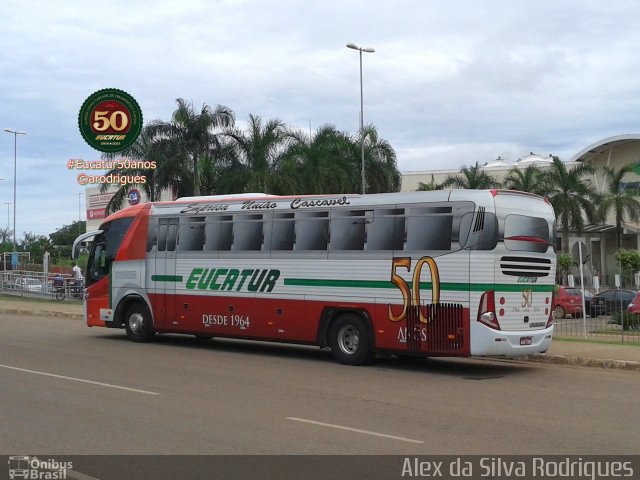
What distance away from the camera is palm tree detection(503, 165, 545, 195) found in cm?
5200

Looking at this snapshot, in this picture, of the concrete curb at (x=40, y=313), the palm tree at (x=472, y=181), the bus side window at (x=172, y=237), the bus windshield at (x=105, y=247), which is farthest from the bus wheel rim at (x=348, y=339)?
the palm tree at (x=472, y=181)

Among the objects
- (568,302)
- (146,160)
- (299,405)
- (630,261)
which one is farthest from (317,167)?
(299,405)

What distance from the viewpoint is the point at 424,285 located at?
14562 mm

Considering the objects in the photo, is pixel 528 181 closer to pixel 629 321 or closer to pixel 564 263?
pixel 564 263

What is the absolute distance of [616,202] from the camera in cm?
5194

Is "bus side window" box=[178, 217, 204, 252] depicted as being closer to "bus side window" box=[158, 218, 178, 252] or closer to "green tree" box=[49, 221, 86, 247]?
"bus side window" box=[158, 218, 178, 252]

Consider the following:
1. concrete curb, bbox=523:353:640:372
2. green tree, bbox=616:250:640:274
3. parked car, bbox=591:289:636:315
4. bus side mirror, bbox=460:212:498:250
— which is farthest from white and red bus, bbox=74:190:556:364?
green tree, bbox=616:250:640:274

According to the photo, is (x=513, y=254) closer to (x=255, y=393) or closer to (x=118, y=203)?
(x=255, y=393)

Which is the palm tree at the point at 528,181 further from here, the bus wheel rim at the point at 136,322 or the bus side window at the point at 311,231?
the bus side window at the point at 311,231

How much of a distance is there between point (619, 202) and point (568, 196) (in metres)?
3.54

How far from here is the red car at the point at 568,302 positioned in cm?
3067
